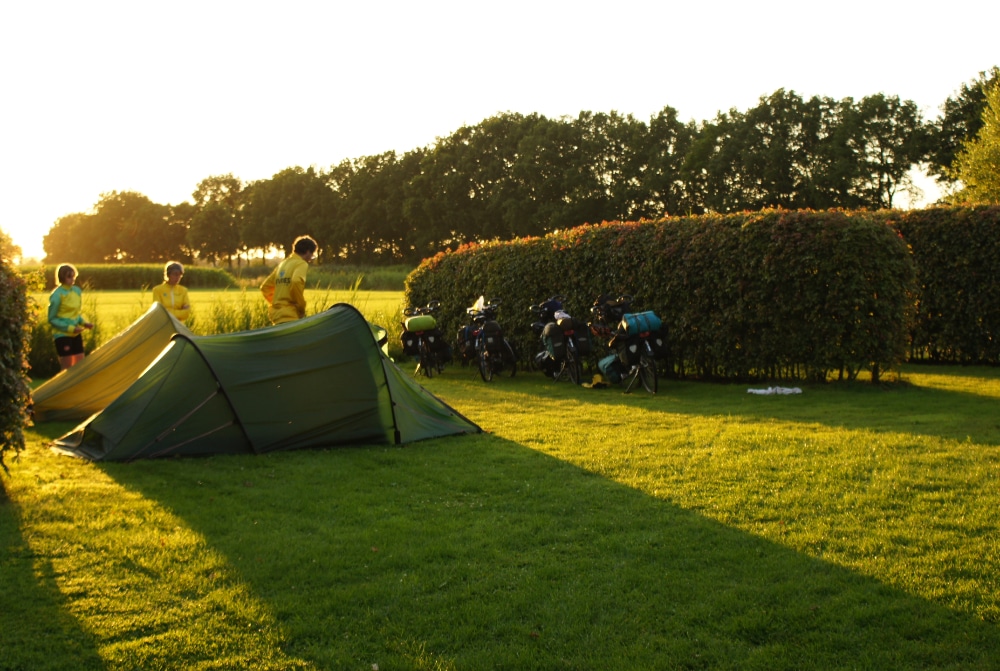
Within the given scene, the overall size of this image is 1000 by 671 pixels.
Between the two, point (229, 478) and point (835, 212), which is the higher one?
point (835, 212)

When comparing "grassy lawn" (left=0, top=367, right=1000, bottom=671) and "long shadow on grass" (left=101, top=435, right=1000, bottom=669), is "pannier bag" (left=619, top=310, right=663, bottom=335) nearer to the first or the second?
"grassy lawn" (left=0, top=367, right=1000, bottom=671)

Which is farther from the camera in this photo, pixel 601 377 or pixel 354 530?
pixel 601 377

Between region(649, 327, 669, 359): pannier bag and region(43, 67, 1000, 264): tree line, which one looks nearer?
region(649, 327, 669, 359): pannier bag

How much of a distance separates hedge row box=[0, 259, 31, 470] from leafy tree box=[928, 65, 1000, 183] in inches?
1879

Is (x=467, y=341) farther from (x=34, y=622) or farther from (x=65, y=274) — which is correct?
(x=34, y=622)

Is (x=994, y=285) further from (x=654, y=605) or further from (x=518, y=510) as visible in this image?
(x=654, y=605)

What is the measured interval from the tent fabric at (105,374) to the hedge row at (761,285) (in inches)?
269

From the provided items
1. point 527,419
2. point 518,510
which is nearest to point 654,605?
point 518,510

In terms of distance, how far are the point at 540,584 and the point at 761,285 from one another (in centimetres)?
849

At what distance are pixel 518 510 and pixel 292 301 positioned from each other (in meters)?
4.99

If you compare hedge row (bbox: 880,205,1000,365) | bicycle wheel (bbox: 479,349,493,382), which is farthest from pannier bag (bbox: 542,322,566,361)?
hedge row (bbox: 880,205,1000,365)

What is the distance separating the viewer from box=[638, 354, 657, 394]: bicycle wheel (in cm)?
1228

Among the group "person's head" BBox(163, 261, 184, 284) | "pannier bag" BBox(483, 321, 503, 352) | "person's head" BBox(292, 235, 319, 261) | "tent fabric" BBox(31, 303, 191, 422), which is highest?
"person's head" BBox(292, 235, 319, 261)

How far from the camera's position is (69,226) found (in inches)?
4237
